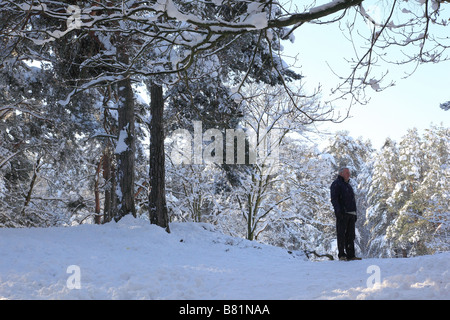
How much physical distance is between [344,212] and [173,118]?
6780 mm

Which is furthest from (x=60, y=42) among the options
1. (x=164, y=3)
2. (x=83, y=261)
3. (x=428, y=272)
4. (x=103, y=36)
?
(x=428, y=272)

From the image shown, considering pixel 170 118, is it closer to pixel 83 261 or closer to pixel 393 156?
pixel 83 261

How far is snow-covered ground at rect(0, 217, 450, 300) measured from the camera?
13.7 ft

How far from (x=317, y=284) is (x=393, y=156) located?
25.4 m

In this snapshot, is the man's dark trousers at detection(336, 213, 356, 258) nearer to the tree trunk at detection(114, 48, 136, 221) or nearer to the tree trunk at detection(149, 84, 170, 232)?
the tree trunk at detection(149, 84, 170, 232)

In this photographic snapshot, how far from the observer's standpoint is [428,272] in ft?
15.7

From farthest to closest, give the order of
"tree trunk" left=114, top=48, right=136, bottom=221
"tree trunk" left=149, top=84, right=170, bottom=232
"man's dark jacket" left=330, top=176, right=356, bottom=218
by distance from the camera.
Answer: "tree trunk" left=149, top=84, right=170, bottom=232 < "tree trunk" left=114, top=48, right=136, bottom=221 < "man's dark jacket" left=330, top=176, right=356, bottom=218

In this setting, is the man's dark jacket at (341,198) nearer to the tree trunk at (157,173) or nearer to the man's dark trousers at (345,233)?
the man's dark trousers at (345,233)

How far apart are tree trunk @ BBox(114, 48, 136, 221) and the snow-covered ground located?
795 millimetres

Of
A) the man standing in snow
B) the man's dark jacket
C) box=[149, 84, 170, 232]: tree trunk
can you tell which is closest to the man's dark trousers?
the man standing in snow

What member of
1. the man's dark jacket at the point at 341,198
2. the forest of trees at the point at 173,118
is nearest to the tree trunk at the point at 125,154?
the forest of trees at the point at 173,118

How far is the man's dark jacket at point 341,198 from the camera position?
738 centimetres

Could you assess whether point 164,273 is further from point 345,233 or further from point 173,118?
point 173,118
